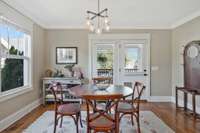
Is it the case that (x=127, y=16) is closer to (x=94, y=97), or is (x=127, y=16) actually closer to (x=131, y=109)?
(x=131, y=109)

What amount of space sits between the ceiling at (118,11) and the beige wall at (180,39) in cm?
17

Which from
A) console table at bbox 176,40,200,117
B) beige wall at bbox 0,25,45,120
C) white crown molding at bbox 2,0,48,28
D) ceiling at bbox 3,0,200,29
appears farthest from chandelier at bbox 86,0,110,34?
console table at bbox 176,40,200,117

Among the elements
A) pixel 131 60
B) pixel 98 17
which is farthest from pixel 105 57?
pixel 98 17

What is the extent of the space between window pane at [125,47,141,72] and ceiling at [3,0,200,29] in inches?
31.0

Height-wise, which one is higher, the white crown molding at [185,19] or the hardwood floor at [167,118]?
the white crown molding at [185,19]

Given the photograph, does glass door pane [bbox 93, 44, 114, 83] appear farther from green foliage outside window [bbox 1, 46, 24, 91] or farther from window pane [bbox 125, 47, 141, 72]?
green foliage outside window [bbox 1, 46, 24, 91]

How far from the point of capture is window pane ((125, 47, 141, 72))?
21.5ft

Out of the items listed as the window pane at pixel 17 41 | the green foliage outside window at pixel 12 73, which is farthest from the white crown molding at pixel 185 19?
the green foliage outside window at pixel 12 73

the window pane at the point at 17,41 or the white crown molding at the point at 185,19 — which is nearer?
the window pane at the point at 17,41

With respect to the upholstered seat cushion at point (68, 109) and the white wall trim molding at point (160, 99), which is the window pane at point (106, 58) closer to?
the white wall trim molding at point (160, 99)

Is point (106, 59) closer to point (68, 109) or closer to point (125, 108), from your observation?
point (125, 108)

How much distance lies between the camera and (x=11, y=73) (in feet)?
14.2

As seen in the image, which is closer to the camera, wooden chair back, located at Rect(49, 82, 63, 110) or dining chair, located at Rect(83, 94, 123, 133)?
dining chair, located at Rect(83, 94, 123, 133)

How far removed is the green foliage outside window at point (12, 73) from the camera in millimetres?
3994
